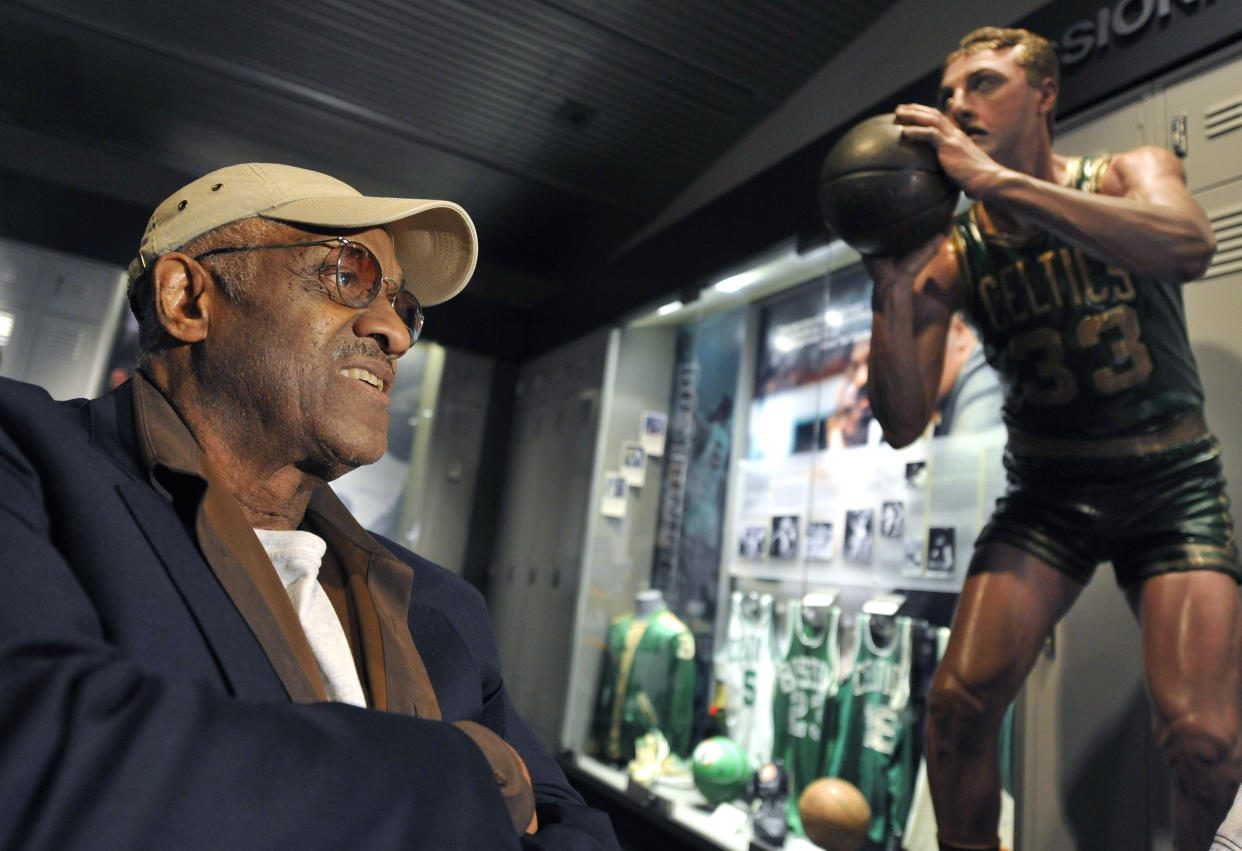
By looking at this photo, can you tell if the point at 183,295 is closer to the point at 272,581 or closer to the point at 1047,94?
the point at 272,581

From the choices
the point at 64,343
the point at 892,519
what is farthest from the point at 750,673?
the point at 64,343

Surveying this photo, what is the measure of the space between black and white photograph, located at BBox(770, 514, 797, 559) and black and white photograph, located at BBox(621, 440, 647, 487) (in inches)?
41.7

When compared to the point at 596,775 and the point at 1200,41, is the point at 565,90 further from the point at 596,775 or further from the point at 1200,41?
the point at 596,775

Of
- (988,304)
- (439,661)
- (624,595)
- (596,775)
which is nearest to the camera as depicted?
(439,661)

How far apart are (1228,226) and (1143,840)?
165 centimetres

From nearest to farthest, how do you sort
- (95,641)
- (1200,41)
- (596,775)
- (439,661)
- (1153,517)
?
(95,641), (439,661), (1153,517), (1200,41), (596,775)

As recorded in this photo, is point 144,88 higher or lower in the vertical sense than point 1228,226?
higher

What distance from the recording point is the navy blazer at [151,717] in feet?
2.01

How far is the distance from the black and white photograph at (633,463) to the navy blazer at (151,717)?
4.42 m

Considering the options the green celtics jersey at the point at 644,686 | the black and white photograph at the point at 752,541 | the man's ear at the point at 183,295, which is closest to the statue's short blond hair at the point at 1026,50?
the man's ear at the point at 183,295

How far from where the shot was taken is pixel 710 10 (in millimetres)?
4176

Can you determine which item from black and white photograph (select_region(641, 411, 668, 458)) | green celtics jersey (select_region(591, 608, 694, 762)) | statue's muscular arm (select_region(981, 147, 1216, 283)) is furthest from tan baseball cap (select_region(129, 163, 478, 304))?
black and white photograph (select_region(641, 411, 668, 458))

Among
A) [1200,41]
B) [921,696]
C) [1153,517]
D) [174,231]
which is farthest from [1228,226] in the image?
[174,231]

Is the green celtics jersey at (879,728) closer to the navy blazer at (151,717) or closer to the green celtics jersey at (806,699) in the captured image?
the green celtics jersey at (806,699)
